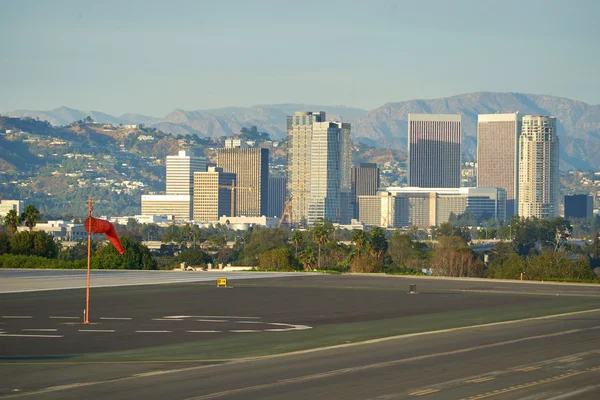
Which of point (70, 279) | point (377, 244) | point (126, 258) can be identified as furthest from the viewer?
point (377, 244)

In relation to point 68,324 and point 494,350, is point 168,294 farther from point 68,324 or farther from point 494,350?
point 494,350

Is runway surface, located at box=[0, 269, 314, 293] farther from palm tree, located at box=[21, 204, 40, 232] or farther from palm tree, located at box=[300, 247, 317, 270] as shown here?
palm tree, located at box=[21, 204, 40, 232]

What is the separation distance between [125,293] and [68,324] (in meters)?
20.1

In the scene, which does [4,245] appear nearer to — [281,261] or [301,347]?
[281,261]

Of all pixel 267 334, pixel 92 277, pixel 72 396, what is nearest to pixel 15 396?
pixel 72 396

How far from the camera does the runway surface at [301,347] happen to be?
96.7ft

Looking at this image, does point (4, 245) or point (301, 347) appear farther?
point (4, 245)

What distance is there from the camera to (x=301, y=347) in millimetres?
38125

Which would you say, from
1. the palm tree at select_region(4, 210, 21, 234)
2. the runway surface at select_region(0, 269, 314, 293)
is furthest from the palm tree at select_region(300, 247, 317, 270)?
the runway surface at select_region(0, 269, 314, 293)

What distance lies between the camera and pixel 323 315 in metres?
51.1

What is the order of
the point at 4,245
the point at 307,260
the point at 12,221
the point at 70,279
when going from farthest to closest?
the point at 12,221 < the point at 307,260 < the point at 4,245 < the point at 70,279

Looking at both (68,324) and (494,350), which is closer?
(494,350)

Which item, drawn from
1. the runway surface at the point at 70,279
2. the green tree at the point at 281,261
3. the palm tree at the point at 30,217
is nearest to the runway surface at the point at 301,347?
the runway surface at the point at 70,279

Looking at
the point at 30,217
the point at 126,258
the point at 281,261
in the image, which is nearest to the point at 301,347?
the point at 126,258
